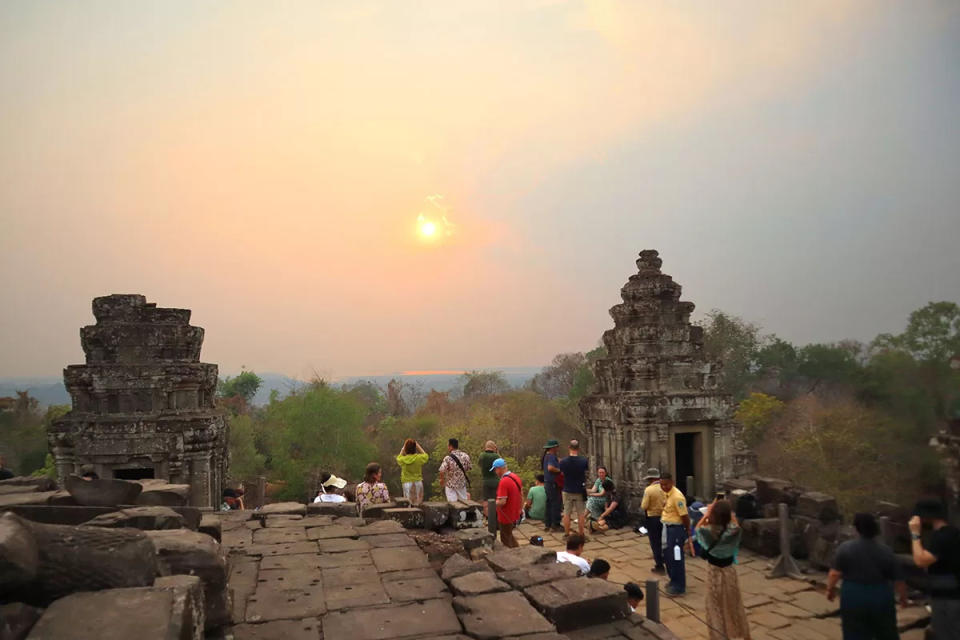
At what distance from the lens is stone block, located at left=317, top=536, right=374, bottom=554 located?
17.9ft

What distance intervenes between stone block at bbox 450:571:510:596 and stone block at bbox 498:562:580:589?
0.27 ft

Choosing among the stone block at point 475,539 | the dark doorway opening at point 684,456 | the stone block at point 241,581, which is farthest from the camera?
the dark doorway opening at point 684,456

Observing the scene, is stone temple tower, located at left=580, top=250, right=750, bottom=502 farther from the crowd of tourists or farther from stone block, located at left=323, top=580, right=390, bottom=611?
stone block, located at left=323, top=580, right=390, bottom=611

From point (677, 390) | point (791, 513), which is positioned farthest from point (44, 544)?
point (677, 390)

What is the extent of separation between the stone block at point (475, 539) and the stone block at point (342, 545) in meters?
0.98

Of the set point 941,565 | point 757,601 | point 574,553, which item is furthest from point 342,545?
point 941,565

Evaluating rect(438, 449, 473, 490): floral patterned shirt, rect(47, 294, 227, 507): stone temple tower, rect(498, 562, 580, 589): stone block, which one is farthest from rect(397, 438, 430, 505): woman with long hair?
rect(498, 562, 580, 589): stone block

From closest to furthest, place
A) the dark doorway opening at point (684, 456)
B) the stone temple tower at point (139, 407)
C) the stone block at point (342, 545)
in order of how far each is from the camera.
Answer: the stone block at point (342, 545) → the stone temple tower at point (139, 407) → the dark doorway opening at point (684, 456)

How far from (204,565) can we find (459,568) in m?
1.92

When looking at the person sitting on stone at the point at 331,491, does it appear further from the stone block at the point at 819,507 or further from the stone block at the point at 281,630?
the stone block at the point at 819,507

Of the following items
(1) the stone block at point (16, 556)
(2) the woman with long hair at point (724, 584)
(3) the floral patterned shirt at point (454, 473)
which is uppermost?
(1) the stone block at point (16, 556)

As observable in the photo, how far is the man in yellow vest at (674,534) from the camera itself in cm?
657

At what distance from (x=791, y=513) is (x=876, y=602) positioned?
4.24m

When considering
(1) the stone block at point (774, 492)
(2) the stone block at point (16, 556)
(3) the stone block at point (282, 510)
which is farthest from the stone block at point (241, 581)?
(1) the stone block at point (774, 492)
